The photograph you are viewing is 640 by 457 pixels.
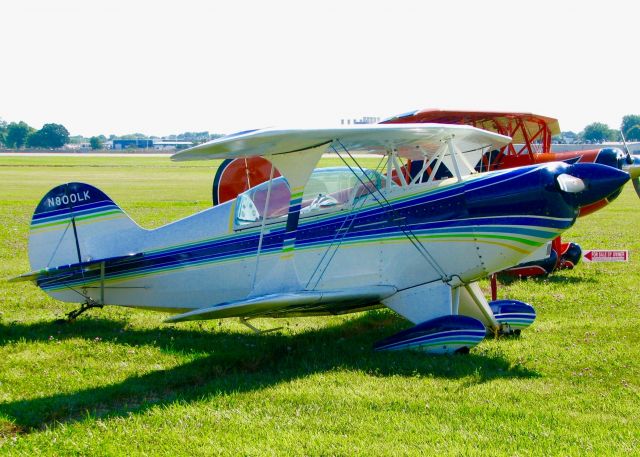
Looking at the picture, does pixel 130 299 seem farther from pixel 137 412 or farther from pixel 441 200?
pixel 441 200

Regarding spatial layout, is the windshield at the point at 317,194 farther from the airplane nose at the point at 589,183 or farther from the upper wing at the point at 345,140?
the airplane nose at the point at 589,183

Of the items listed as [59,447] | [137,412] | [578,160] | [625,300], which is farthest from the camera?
[578,160]

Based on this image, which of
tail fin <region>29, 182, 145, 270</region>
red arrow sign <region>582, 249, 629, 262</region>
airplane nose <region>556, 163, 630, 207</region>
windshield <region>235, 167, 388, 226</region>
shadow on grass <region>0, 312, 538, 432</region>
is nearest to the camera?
shadow on grass <region>0, 312, 538, 432</region>

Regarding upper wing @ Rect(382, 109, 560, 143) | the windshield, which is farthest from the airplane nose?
upper wing @ Rect(382, 109, 560, 143)

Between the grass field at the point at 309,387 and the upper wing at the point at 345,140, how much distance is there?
6.59 feet

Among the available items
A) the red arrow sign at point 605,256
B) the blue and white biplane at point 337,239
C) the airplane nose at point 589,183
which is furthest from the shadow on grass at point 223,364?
the red arrow sign at point 605,256

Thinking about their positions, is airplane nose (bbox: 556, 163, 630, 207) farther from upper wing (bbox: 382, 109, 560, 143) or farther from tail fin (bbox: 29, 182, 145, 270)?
upper wing (bbox: 382, 109, 560, 143)

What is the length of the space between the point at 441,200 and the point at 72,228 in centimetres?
445

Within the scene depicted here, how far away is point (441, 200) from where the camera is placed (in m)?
7.23

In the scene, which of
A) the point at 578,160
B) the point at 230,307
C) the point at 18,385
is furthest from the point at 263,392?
the point at 578,160

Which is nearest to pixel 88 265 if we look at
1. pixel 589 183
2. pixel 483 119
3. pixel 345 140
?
pixel 345 140

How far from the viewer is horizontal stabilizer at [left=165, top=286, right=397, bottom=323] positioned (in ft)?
21.8

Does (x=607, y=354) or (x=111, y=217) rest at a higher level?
(x=111, y=217)

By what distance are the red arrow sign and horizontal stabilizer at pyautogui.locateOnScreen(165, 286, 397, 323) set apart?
22.8 ft
